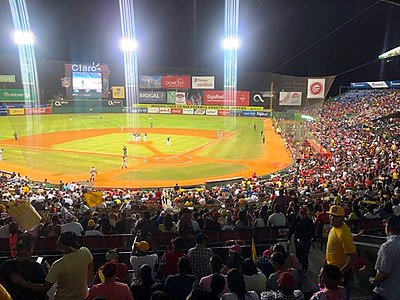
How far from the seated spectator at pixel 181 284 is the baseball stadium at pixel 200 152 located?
0.03 m

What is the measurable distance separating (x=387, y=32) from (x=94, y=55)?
58384 mm

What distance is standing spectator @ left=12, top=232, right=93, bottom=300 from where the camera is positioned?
4613mm

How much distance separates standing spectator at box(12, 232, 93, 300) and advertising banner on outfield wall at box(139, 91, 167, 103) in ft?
279

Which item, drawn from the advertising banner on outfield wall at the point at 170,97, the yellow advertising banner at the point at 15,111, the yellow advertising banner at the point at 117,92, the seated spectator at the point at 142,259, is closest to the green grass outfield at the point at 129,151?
the yellow advertising banner at the point at 15,111

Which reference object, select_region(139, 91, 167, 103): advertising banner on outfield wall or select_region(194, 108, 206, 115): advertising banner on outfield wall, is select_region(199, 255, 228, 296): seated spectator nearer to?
select_region(194, 108, 206, 115): advertising banner on outfield wall

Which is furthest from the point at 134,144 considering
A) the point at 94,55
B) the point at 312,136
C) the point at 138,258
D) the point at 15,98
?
the point at 94,55

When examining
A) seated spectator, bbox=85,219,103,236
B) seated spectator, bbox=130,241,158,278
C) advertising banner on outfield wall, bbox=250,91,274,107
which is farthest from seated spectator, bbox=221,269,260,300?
advertising banner on outfield wall, bbox=250,91,274,107

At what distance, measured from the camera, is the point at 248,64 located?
8588 cm

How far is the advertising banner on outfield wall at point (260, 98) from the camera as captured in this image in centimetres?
8325

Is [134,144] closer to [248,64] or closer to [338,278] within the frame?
[338,278]

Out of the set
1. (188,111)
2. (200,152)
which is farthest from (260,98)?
(200,152)

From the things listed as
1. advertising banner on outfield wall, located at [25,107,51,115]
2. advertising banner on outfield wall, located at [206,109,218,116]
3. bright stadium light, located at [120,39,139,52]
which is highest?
bright stadium light, located at [120,39,139,52]

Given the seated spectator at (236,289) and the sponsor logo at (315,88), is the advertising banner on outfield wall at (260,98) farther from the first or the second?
the seated spectator at (236,289)

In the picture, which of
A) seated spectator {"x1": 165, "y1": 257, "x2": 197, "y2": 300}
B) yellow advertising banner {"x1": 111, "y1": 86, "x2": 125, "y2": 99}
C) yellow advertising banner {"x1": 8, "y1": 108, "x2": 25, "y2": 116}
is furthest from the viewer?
yellow advertising banner {"x1": 111, "y1": 86, "x2": 125, "y2": 99}
